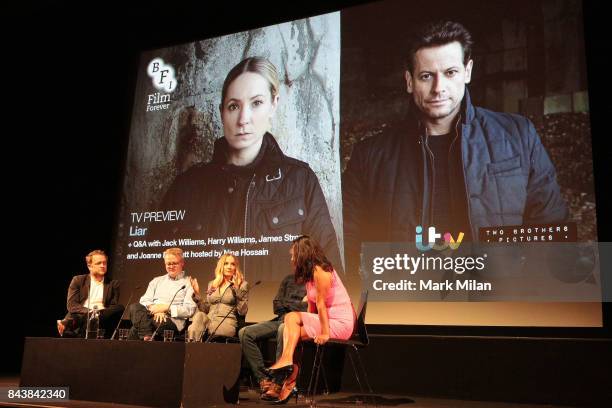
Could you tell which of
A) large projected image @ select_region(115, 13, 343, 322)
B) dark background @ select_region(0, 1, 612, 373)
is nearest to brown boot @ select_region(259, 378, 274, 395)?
large projected image @ select_region(115, 13, 343, 322)

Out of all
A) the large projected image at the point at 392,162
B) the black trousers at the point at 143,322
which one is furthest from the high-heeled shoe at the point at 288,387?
the large projected image at the point at 392,162

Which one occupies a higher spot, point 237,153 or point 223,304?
point 237,153

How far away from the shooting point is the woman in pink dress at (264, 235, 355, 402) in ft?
10.7

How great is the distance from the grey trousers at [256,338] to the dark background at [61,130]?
252 cm

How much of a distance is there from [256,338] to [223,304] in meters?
0.40

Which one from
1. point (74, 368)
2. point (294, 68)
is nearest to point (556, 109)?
point (294, 68)

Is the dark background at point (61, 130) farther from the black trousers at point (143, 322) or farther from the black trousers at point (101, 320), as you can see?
the black trousers at point (143, 322)

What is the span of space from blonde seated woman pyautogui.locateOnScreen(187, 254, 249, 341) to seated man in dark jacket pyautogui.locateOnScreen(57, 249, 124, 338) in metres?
0.62

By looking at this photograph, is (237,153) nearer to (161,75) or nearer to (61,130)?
(161,75)

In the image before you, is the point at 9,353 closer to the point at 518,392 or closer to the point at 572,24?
the point at 518,392

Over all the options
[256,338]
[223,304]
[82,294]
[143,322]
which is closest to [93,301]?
[82,294]

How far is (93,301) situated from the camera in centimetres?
427

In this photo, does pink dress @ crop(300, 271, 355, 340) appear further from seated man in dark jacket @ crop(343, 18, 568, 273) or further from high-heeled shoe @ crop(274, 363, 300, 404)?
seated man in dark jacket @ crop(343, 18, 568, 273)

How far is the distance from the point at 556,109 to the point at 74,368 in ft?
10.8
